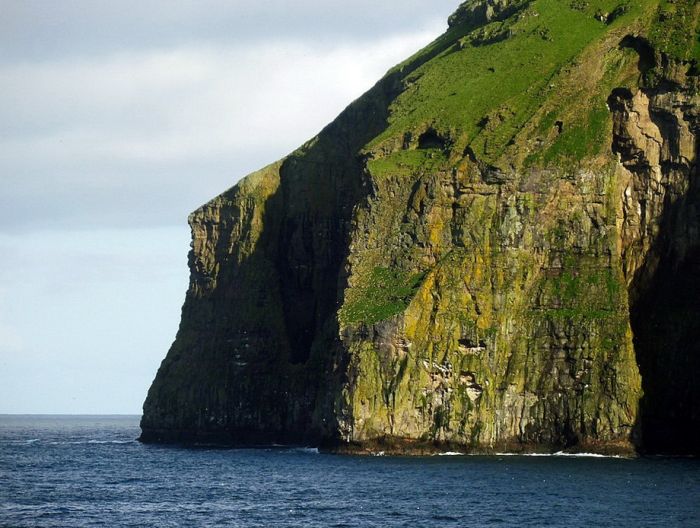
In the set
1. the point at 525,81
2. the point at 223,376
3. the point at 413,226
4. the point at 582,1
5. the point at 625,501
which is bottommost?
the point at 625,501

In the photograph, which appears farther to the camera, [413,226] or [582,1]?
[582,1]

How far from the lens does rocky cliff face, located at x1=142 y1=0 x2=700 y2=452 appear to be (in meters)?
126

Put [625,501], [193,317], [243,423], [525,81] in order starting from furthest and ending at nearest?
[193,317], [243,423], [525,81], [625,501]

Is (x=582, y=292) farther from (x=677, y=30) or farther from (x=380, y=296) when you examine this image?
(x=677, y=30)

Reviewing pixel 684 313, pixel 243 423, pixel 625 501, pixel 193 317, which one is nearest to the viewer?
pixel 625 501

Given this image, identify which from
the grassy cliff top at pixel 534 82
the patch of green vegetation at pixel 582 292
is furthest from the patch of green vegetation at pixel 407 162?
the patch of green vegetation at pixel 582 292

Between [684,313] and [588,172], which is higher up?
[588,172]

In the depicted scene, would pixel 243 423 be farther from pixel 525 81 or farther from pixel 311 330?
pixel 525 81

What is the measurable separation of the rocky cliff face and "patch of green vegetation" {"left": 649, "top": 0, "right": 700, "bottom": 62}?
0.64ft

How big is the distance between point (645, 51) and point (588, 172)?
48.8 feet

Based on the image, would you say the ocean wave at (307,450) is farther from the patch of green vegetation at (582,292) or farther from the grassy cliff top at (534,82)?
the grassy cliff top at (534,82)

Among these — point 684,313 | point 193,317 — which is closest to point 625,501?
point 684,313

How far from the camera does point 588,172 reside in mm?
134250

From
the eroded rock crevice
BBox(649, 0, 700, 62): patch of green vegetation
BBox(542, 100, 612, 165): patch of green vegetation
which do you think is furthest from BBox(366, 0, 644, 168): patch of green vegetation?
the eroded rock crevice
